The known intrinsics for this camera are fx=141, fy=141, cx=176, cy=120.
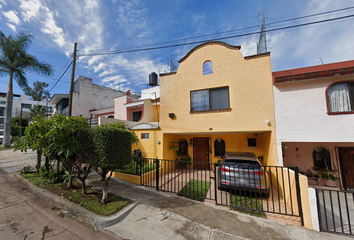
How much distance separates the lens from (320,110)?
18.0 feet

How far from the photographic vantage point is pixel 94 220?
144 inches

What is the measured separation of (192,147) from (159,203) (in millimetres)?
5956

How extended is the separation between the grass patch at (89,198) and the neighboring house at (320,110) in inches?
254

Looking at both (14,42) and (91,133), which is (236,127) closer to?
(91,133)

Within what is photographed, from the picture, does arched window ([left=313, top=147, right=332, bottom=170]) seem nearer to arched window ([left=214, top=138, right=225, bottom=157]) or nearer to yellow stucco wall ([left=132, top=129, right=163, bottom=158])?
arched window ([left=214, top=138, right=225, bottom=157])

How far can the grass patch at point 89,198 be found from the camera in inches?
161

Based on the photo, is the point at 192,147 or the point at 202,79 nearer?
the point at 202,79

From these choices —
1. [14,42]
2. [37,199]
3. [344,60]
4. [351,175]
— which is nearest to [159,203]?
[37,199]

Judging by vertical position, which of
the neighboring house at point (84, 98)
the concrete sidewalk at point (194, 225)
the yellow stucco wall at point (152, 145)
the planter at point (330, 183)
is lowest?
the planter at point (330, 183)

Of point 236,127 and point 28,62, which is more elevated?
point 28,62

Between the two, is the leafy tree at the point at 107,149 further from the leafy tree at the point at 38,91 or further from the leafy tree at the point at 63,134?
the leafy tree at the point at 38,91

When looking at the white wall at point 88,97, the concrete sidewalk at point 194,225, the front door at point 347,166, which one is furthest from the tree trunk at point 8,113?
the front door at point 347,166

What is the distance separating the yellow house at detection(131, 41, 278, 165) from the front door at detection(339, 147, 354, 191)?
324cm

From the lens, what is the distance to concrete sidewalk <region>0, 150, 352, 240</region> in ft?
10.9
